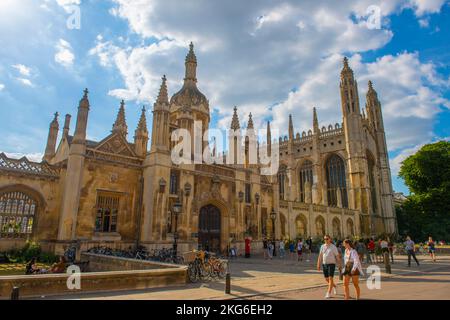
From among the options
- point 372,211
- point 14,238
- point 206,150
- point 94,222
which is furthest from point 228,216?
point 372,211

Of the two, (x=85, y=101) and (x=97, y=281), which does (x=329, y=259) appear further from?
(x=85, y=101)

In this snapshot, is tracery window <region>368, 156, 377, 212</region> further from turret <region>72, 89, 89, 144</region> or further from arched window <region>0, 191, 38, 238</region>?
arched window <region>0, 191, 38, 238</region>

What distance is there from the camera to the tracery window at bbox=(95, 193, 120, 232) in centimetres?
1936

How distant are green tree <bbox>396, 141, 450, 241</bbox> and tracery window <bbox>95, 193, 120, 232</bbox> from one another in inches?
1639

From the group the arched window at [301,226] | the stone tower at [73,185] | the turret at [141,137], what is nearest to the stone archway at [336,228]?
the arched window at [301,226]

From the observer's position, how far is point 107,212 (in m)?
19.8

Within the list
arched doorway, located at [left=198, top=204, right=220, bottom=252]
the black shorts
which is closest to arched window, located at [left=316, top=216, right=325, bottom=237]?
arched doorway, located at [left=198, top=204, right=220, bottom=252]

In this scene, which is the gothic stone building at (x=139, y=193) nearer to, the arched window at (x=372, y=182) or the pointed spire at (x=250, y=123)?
the pointed spire at (x=250, y=123)

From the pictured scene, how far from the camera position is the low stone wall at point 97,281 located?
815 cm

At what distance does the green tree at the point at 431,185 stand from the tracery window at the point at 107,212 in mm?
41631

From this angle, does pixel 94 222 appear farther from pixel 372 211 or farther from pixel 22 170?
pixel 372 211

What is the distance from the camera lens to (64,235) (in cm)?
1731

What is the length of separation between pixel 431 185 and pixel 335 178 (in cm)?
2031

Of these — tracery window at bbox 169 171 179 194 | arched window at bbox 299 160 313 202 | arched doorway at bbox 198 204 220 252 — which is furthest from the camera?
arched window at bbox 299 160 313 202
